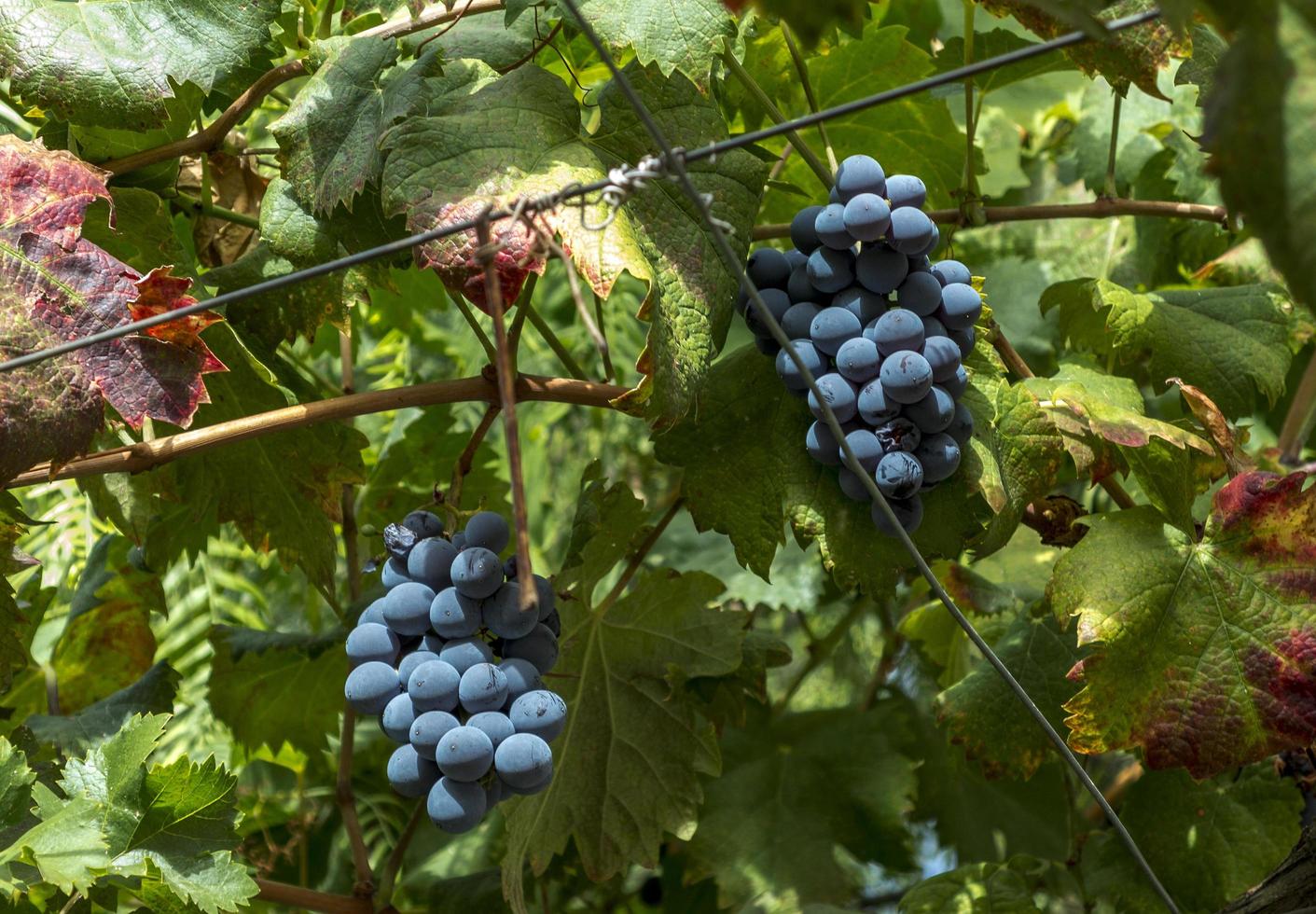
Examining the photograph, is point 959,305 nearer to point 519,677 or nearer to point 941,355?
point 941,355

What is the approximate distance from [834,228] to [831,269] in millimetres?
29

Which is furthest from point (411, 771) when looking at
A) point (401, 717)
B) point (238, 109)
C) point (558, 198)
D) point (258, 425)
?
point (238, 109)

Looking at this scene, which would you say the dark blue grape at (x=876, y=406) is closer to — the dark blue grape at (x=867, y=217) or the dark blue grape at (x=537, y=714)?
the dark blue grape at (x=867, y=217)

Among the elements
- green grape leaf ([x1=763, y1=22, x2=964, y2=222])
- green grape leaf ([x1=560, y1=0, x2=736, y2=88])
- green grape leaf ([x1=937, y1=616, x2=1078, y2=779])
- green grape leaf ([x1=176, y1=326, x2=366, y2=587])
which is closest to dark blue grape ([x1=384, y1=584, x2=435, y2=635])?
green grape leaf ([x1=176, y1=326, x2=366, y2=587])

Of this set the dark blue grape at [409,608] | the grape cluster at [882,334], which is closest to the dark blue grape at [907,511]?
the grape cluster at [882,334]

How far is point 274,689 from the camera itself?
1285 mm

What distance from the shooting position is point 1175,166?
1479 millimetres

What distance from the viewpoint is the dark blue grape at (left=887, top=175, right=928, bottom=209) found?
0.84 meters

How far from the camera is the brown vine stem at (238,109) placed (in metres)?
1.01

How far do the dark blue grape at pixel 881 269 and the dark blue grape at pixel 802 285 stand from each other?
40mm

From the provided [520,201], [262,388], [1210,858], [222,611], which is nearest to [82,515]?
[222,611]

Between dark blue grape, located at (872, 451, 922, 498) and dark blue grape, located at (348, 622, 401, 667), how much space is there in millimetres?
339

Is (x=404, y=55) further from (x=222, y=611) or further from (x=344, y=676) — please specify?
(x=222, y=611)

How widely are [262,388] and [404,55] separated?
300 mm
